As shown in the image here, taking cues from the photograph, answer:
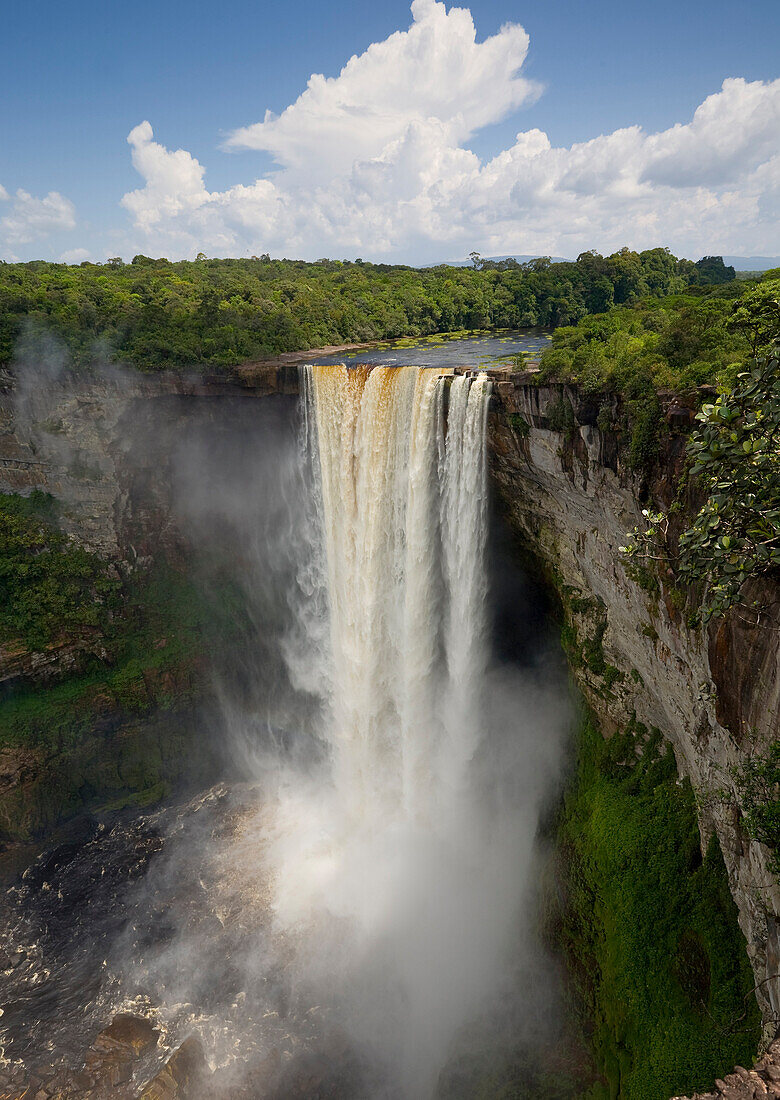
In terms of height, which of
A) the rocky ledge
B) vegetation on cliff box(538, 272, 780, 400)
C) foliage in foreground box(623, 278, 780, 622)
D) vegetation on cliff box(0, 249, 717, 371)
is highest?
vegetation on cliff box(0, 249, 717, 371)

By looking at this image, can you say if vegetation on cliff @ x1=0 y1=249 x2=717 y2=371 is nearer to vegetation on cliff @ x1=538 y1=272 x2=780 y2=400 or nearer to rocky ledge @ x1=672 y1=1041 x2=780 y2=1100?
vegetation on cliff @ x1=538 y1=272 x2=780 y2=400

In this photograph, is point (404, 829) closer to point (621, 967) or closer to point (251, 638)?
point (621, 967)

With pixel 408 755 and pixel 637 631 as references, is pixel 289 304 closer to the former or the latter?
pixel 408 755

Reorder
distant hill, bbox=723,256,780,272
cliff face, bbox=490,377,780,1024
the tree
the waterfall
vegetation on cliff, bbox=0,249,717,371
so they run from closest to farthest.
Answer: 1. cliff face, bbox=490,377,780,1024
2. the waterfall
3. vegetation on cliff, bbox=0,249,717,371
4. the tree
5. distant hill, bbox=723,256,780,272

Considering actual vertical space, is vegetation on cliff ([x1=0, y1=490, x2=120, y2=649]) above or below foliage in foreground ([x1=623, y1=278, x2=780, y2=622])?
below

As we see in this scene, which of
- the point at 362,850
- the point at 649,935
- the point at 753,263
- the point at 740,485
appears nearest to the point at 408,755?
the point at 362,850

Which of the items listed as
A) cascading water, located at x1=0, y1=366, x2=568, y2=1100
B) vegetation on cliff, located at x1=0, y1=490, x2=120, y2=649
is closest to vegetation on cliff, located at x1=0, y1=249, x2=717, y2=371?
cascading water, located at x1=0, y1=366, x2=568, y2=1100
